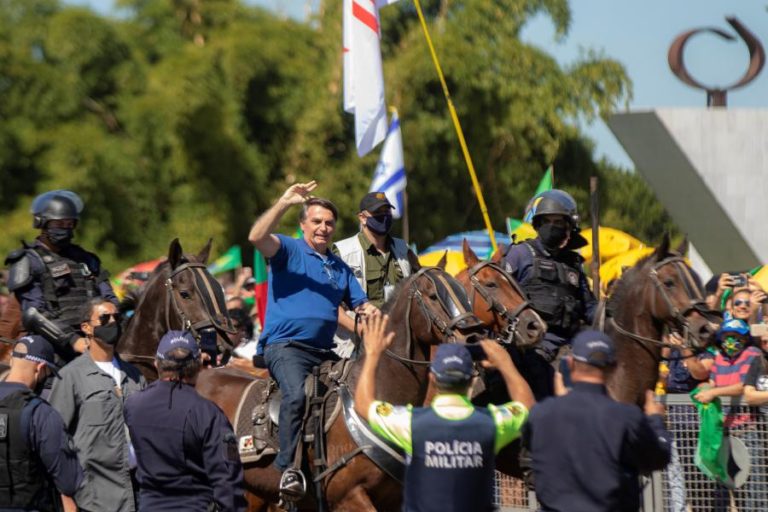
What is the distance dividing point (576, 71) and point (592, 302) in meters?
19.9

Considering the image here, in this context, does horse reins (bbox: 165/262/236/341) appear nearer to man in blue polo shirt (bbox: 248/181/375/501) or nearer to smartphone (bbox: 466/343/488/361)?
man in blue polo shirt (bbox: 248/181/375/501)

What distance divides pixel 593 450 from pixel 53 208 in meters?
5.74

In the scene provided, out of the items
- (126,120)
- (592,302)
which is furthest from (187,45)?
(592,302)

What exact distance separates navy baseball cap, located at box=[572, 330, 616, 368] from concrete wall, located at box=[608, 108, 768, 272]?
12785mm

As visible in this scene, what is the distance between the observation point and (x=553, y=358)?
11375 millimetres

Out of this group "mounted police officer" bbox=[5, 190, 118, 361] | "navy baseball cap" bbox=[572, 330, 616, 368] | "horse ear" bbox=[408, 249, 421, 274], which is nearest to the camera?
"navy baseball cap" bbox=[572, 330, 616, 368]

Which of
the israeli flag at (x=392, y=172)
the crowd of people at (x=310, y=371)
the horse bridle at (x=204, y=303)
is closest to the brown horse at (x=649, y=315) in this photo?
the crowd of people at (x=310, y=371)

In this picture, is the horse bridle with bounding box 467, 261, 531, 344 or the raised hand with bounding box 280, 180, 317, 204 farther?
the horse bridle with bounding box 467, 261, 531, 344

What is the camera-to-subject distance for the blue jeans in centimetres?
1030

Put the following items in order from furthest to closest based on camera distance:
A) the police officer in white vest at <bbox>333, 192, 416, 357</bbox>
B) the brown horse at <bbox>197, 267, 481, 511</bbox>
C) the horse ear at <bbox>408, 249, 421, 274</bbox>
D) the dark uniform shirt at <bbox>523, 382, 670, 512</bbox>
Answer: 1. the police officer in white vest at <bbox>333, 192, 416, 357</bbox>
2. the horse ear at <bbox>408, 249, 421, 274</bbox>
3. the brown horse at <bbox>197, 267, 481, 511</bbox>
4. the dark uniform shirt at <bbox>523, 382, 670, 512</bbox>

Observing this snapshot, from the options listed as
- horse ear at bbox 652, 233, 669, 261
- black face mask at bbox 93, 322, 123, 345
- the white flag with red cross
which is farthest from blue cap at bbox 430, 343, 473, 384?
the white flag with red cross

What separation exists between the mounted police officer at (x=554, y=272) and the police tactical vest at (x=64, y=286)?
3427mm

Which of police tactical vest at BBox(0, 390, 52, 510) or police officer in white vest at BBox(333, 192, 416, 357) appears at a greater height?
police officer in white vest at BBox(333, 192, 416, 357)

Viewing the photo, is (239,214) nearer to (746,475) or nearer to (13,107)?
(13,107)
